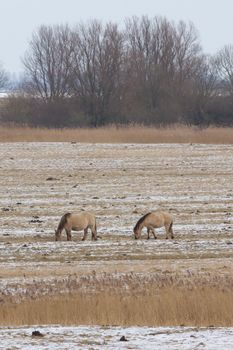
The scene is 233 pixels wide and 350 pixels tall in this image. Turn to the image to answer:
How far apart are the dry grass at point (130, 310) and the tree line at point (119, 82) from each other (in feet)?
190

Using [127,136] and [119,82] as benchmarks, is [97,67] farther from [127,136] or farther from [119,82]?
[127,136]

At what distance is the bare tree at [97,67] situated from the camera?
7831cm

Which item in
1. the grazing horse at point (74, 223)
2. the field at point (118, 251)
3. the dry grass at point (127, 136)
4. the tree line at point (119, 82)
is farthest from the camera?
the tree line at point (119, 82)

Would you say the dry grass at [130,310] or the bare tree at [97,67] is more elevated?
the bare tree at [97,67]

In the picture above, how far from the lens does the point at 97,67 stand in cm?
8044

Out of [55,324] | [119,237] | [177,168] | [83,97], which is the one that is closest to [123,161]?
[177,168]

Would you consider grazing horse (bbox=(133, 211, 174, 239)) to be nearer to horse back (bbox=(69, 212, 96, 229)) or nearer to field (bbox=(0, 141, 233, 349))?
field (bbox=(0, 141, 233, 349))

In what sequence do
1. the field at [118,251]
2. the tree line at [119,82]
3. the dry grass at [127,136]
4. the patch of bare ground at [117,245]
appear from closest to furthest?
1. the field at [118,251]
2. the patch of bare ground at [117,245]
3. the dry grass at [127,136]
4. the tree line at [119,82]

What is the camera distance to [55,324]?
11.0 metres

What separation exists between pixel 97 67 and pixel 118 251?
62.9m

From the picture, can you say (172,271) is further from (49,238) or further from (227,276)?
A: (49,238)

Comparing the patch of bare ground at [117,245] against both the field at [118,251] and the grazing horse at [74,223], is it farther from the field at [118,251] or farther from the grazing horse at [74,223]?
the grazing horse at [74,223]

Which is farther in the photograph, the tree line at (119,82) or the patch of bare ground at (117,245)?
the tree line at (119,82)

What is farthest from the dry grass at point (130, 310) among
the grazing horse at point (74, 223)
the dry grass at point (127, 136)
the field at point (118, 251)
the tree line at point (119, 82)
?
the tree line at point (119, 82)
